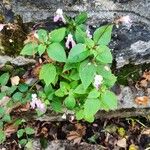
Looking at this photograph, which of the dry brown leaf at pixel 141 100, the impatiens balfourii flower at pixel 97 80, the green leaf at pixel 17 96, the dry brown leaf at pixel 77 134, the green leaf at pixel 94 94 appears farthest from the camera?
the dry brown leaf at pixel 77 134

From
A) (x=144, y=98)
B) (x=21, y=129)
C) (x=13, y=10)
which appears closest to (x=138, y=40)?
(x=144, y=98)

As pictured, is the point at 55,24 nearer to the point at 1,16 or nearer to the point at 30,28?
the point at 30,28

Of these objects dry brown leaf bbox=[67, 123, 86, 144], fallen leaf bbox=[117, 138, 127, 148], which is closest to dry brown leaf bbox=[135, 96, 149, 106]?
fallen leaf bbox=[117, 138, 127, 148]

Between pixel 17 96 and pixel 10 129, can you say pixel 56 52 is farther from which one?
pixel 10 129

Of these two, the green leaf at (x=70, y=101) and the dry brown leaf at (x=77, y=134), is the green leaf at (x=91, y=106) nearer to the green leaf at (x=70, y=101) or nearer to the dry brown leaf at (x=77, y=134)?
the green leaf at (x=70, y=101)

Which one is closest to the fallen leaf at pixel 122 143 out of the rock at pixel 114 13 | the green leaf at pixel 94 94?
the rock at pixel 114 13

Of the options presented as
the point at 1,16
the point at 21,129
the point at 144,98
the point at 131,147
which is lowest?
the point at 131,147
